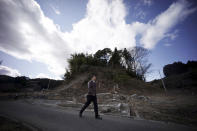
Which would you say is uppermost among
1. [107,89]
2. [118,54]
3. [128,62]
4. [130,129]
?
[118,54]

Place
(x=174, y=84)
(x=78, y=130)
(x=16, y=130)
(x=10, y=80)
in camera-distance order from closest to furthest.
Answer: (x=16, y=130), (x=78, y=130), (x=10, y=80), (x=174, y=84)

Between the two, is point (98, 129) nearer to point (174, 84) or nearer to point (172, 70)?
point (174, 84)

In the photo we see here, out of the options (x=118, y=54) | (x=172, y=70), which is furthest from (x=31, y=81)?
(x=172, y=70)

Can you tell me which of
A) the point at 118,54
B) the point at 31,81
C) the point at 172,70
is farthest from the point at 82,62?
the point at 172,70

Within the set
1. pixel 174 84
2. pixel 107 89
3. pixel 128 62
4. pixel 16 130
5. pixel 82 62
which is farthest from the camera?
pixel 128 62

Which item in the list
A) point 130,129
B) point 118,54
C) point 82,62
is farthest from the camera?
point 118,54

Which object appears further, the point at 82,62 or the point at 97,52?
→ the point at 97,52

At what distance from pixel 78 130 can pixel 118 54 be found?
35965 mm

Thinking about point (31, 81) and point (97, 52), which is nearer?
point (31, 81)

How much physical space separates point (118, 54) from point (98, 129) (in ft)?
117

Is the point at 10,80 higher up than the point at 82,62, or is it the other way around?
the point at 82,62

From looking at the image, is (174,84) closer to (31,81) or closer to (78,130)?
(78,130)

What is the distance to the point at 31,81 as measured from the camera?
24.2 meters

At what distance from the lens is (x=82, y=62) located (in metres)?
26.4
